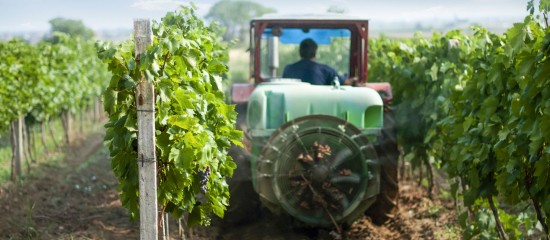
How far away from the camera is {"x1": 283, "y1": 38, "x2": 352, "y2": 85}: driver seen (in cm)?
760

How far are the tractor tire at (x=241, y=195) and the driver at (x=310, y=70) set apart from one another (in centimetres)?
119

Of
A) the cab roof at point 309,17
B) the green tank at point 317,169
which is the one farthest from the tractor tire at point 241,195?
the cab roof at point 309,17

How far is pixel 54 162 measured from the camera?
12195 millimetres

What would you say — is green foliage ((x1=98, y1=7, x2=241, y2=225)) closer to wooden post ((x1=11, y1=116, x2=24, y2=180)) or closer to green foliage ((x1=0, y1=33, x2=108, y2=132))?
green foliage ((x1=0, y1=33, x2=108, y2=132))

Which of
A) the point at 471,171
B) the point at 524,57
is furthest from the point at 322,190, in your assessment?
the point at 524,57

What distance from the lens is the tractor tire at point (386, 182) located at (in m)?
6.68

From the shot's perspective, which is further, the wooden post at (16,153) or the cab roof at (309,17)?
the wooden post at (16,153)

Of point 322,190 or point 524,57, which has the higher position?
point 524,57

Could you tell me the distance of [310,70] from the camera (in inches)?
300

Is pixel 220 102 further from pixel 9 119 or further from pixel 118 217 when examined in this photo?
pixel 9 119

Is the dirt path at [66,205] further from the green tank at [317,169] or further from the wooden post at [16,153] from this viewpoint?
the green tank at [317,169]

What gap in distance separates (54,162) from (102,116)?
1095 cm

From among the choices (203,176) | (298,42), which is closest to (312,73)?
(298,42)

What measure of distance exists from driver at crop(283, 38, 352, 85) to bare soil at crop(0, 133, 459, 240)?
4.87 ft
